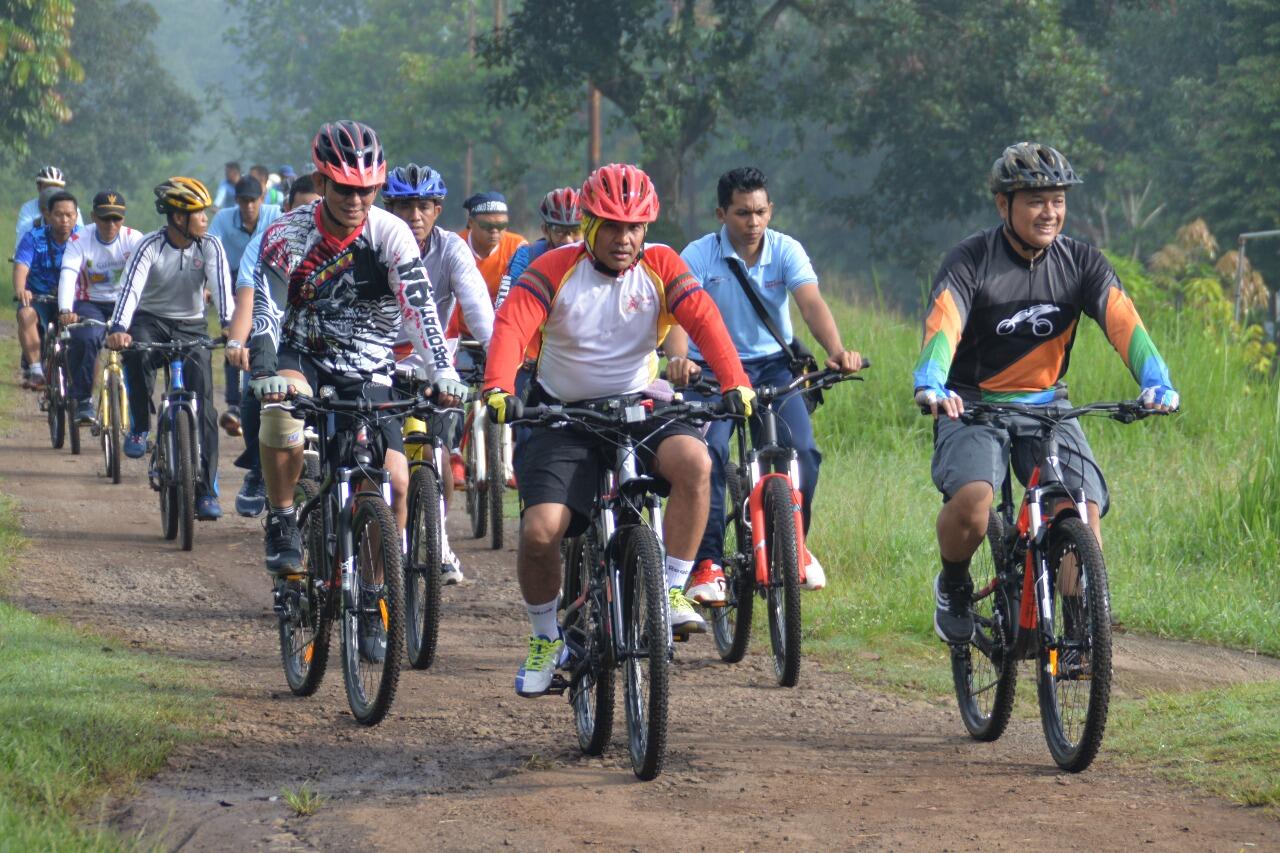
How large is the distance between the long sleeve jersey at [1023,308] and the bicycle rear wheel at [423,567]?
220 centimetres

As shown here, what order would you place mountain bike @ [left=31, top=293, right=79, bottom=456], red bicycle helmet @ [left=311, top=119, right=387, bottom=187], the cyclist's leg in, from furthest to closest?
mountain bike @ [left=31, top=293, right=79, bottom=456] < the cyclist's leg < red bicycle helmet @ [left=311, top=119, right=387, bottom=187]

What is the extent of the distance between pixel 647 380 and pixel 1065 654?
1.76 metres

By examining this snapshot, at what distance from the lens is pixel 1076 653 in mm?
5621

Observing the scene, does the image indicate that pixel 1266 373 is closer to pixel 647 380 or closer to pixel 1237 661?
pixel 1237 661

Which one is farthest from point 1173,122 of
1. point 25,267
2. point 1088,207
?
point 25,267

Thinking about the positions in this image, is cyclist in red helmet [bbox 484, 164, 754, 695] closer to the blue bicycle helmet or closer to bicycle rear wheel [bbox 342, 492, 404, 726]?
bicycle rear wheel [bbox 342, 492, 404, 726]

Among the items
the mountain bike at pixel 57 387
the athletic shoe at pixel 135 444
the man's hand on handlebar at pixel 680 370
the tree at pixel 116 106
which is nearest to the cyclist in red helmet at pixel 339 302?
the man's hand on handlebar at pixel 680 370

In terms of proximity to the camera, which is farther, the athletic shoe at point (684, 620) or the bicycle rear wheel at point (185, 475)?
the bicycle rear wheel at point (185, 475)

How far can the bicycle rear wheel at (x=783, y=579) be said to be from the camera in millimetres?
7125

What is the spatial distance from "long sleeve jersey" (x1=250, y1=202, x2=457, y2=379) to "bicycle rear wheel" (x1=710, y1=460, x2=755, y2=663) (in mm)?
1579

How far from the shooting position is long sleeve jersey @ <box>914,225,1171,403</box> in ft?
20.1

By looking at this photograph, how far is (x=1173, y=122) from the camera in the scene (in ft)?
130

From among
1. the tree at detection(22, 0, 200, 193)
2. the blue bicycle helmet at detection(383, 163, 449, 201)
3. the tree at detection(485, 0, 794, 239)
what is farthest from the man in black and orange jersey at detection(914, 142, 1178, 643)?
the tree at detection(22, 0, 200, 193)

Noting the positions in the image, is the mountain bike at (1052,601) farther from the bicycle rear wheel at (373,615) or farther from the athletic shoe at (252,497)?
the athletic shoe at (252,497)
